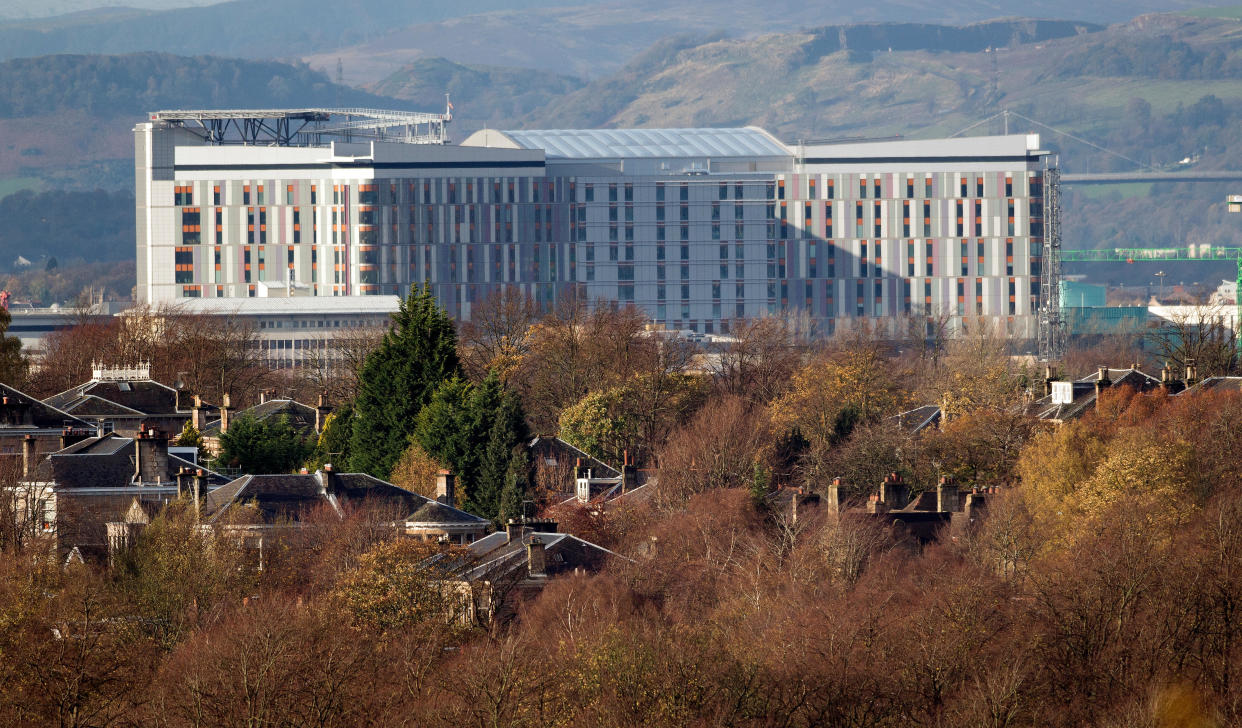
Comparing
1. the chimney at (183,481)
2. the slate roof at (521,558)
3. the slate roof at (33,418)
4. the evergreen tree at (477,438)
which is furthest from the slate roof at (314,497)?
the slate roof at (33,418)

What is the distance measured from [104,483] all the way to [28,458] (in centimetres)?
611

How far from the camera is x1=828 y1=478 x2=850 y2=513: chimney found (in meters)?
105

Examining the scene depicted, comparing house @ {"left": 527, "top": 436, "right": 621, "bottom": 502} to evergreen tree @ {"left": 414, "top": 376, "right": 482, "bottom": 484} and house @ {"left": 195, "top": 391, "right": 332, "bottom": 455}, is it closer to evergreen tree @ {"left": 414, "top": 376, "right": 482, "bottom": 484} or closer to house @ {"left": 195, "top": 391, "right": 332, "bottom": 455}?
evergreen tree @ {"left": 414, "top": 376, "right": 482, "bottom": 484}

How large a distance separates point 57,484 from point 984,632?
4519 centimetres

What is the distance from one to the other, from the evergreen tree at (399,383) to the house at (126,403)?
1391 centimetres

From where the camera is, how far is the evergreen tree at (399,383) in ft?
409

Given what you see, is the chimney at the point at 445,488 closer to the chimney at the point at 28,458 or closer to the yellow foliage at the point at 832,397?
the chimney at the point at 28,458

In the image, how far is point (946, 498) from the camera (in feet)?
351

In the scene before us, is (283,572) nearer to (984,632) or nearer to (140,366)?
(984,632)

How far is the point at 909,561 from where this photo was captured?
92000mm

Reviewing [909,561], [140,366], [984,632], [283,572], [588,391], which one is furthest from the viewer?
[140,366]

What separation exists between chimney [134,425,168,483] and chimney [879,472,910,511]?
102 feet

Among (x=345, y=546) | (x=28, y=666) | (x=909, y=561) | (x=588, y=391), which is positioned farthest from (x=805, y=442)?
(x=28, y=666)

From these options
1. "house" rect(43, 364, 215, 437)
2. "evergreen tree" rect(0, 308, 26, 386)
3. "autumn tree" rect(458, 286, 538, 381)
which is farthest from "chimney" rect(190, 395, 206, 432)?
"autumn tree" rect(458, 286, 538, 381)
